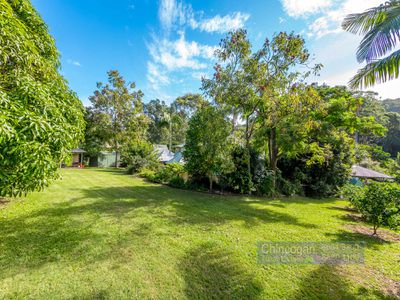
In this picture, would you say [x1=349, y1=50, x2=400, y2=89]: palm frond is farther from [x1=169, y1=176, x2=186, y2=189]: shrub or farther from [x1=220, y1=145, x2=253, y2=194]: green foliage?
[x1=169, y1=176, x2=186, y2=189]: shrub

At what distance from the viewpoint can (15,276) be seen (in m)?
2.76

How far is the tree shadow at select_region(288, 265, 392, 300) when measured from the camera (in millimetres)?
2713

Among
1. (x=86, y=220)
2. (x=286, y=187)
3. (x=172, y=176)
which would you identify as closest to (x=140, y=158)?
(x=172, y=176)

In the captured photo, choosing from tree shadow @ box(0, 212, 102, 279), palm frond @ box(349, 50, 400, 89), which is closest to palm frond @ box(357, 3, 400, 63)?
palm frond @ box(349, 50, 400, 89)

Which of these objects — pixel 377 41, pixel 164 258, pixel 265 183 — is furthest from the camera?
pixel 265 183

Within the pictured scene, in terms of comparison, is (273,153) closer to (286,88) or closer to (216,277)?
(286,88)

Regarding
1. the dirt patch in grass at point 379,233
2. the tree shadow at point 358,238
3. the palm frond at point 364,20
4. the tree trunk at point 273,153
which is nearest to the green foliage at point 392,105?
the tree trunk at point 273,153

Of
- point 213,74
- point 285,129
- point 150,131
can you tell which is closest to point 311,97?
point 285,129

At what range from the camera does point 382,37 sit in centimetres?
448

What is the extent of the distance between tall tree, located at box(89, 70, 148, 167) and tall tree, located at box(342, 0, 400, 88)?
2457 centimetres

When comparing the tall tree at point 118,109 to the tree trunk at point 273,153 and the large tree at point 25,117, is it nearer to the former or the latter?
the tree trunk at point 273,153

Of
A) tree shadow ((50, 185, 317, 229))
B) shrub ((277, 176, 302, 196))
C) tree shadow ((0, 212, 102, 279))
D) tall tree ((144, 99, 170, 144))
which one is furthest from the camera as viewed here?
tall tree ((144, 99, 170, 144))

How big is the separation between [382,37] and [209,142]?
7.05 m

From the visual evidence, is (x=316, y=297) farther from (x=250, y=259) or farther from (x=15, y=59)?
(x=15, y=59)
